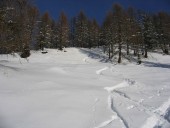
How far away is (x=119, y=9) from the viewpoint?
4372cm

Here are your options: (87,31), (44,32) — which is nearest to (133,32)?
(44,32)

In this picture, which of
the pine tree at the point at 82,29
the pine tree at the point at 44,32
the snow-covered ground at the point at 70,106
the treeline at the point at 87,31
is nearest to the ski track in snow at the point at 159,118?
the snow-covered ground at the point at 70,106

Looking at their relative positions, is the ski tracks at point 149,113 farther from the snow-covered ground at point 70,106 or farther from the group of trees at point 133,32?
the group of trees at point 133,32

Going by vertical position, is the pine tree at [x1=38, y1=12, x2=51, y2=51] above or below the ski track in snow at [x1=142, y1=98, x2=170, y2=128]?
above

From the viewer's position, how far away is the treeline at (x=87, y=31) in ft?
42.7

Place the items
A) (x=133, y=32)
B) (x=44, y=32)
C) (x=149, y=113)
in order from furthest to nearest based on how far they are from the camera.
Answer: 1. (x=44, y=32)
2. (x=133, y=32)
3. (x=149, y=113)

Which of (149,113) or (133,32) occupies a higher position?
(133,32)

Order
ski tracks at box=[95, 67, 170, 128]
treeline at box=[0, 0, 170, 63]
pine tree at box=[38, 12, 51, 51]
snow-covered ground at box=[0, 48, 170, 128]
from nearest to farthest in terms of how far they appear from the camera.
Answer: snow-covered ground at box=[0, 48, 170, 128], ski tracks at box=[95, 67, 170, 128], treeline at box=[0, 0, 170, 63], pine tree at box=[38, 12, 51, 51]

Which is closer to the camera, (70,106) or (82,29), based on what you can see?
(70,106)

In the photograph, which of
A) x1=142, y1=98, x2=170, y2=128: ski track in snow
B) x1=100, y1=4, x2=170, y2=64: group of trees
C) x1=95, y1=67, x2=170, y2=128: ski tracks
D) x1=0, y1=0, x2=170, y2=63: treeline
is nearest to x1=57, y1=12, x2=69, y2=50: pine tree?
x1=0, y1=0, x2=170, y2=63: treeline

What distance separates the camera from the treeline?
13.0m

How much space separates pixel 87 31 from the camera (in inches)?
2965

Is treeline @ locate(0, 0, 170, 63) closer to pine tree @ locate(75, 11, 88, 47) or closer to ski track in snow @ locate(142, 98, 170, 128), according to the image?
pine tree @ locate(75, 11, 88, 47)

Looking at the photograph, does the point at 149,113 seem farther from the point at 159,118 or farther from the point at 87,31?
the point at 87,31
